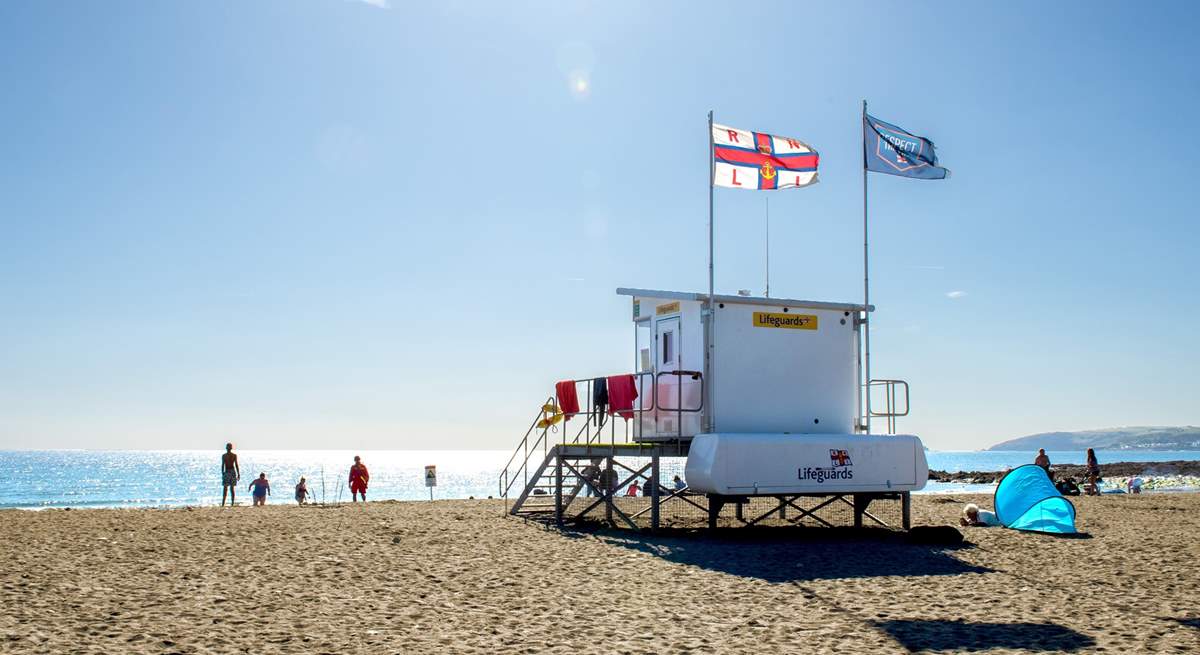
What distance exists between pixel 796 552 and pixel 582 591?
15.6 ft

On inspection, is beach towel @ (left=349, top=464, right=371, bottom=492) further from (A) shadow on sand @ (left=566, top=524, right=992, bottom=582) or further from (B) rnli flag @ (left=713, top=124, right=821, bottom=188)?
(B) rnli flag @ (left=713, top=124, right=821, bottom=188)

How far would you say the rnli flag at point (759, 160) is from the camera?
56.6 feet

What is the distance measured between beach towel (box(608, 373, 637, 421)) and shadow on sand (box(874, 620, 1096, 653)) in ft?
30.3

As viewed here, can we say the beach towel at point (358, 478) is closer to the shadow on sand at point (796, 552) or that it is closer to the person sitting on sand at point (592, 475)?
the person sitting on sand at point (592, 475)

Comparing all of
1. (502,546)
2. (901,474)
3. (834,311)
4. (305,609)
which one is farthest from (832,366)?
(305,609)

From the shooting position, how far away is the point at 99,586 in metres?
10.9

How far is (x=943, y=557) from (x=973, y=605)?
13.6ft

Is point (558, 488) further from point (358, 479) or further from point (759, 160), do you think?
point (358, 479)

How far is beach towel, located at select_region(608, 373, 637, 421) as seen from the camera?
18.0 metres

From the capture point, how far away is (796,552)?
48.0 feet

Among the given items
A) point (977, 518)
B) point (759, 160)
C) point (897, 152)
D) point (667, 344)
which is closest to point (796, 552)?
point (667, 344)

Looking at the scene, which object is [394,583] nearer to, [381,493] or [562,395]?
[562,395]

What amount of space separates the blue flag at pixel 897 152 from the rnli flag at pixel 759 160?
1055mm

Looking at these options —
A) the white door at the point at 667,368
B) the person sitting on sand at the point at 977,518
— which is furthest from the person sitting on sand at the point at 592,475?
the person sitting on sand at the point at 977,518
